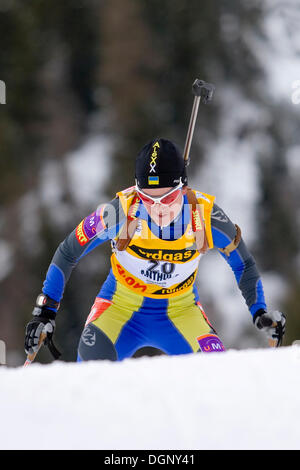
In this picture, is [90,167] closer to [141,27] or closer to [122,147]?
[122,147]

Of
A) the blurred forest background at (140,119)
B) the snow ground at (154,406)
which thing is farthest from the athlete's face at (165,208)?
the blurred forest background at (140,119)

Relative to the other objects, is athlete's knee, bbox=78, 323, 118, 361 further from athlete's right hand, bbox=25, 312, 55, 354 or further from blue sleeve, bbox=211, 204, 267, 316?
blue sleeve, bbox=211, 204, 267, 316

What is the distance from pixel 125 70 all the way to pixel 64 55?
4316 millimetres

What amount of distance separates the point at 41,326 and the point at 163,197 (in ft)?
2.74

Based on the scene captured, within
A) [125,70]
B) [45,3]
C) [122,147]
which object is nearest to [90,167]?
[122,147]

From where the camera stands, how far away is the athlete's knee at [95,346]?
2.78 meters

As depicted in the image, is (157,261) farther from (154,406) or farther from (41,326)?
(154,406)

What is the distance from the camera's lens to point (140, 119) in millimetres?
25062

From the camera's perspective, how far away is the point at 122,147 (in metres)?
23.3

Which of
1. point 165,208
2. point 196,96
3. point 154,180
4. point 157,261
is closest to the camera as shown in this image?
point 154,180

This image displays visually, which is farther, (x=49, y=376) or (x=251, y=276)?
(x=251, y=276)

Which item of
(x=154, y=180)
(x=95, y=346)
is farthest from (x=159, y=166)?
(x=95, y=346)

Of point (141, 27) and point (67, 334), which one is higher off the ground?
point (141, 27)

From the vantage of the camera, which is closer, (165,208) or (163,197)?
(163,197)
